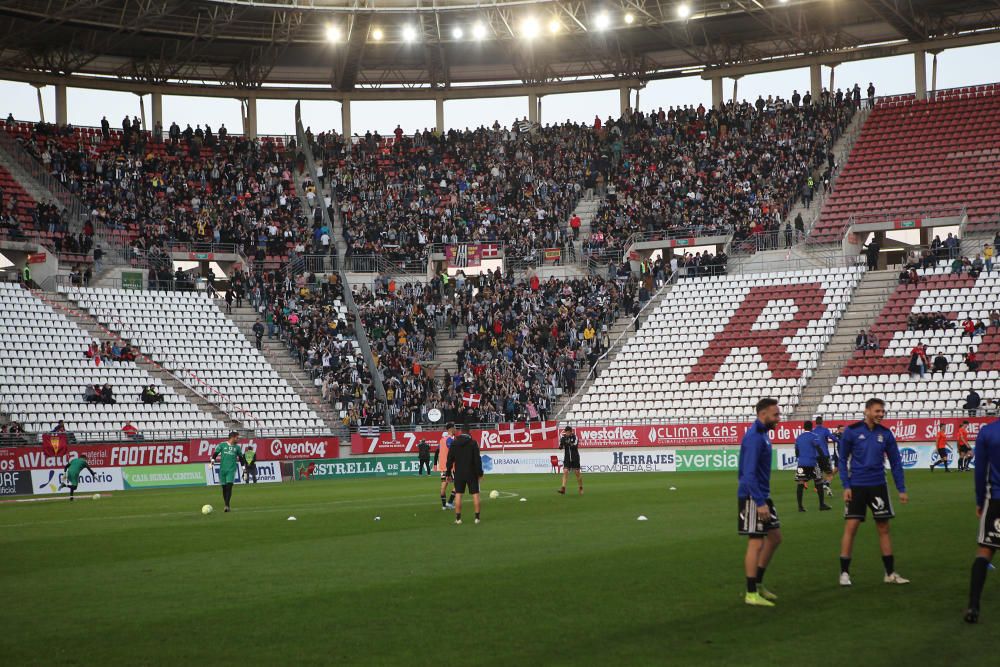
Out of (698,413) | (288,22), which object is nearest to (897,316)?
(698,413)

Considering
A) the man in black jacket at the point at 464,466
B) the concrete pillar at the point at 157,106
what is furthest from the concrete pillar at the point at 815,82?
the man in black jacket at the point at 464,466

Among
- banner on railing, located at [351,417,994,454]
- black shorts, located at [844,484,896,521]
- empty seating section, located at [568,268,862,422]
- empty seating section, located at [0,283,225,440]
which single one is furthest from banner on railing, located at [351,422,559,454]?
black shorts, located at [844,484,896,521]

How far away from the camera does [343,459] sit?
44.2 metres

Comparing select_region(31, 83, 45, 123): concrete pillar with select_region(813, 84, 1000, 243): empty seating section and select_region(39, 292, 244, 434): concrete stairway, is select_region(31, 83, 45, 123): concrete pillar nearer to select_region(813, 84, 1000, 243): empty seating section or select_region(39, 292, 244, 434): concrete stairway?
select_region(39, 292, 244, 434): concrete stairway

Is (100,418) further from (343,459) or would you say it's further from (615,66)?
(615,66)

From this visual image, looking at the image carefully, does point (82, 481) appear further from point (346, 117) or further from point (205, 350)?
point (346, 117)

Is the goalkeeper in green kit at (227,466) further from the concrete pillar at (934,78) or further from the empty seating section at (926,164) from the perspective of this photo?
the concrete pillar at (934,78)

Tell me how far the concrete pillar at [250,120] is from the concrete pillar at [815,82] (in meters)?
30.8

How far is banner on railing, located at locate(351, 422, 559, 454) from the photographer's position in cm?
4438

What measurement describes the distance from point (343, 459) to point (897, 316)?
2227cm

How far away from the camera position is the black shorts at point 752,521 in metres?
12.2

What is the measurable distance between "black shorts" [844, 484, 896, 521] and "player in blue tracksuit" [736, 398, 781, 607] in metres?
1.48

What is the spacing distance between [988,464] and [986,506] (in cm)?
39

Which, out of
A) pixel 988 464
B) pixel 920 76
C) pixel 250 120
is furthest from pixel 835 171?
pixel 988 464
